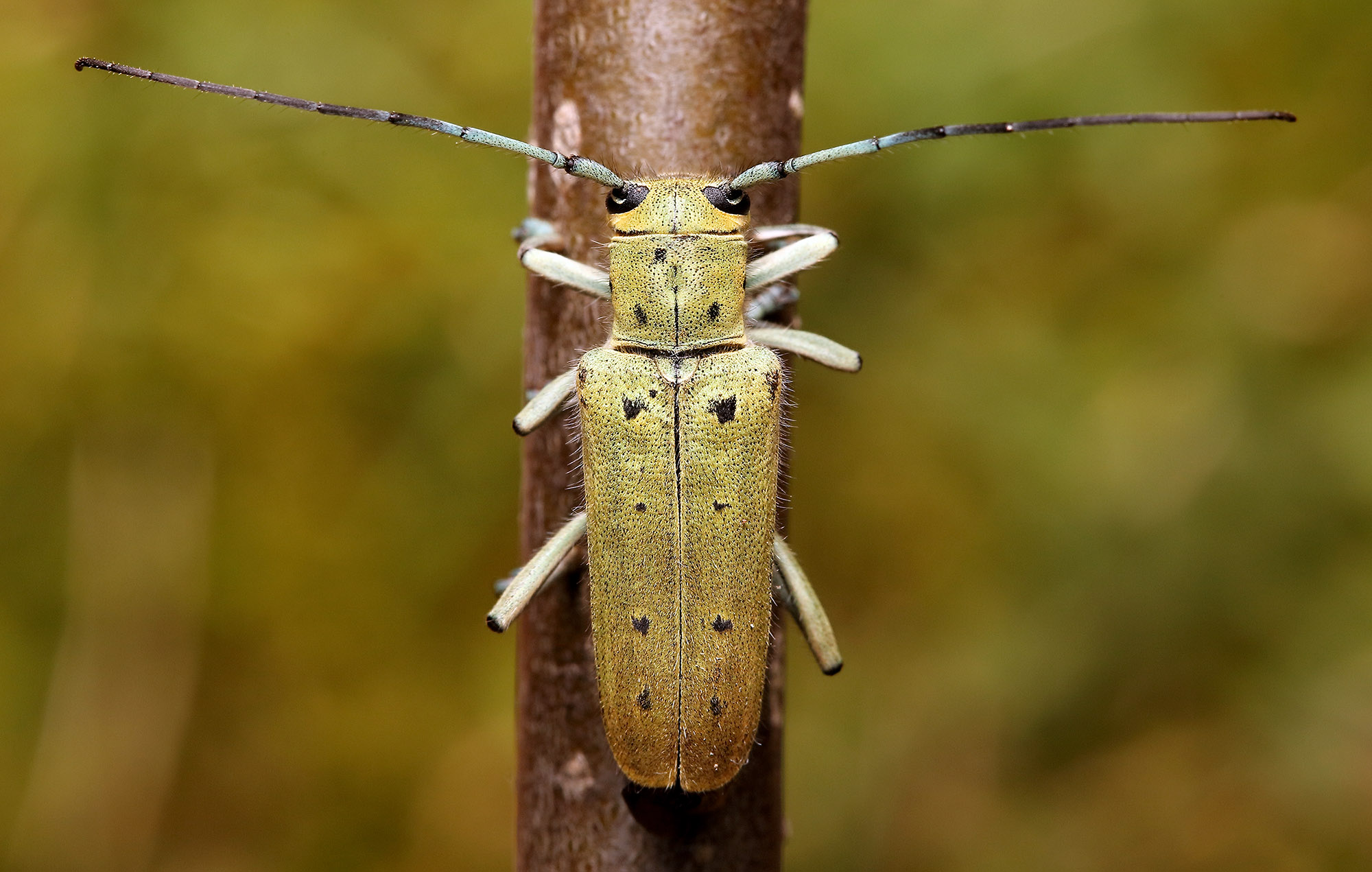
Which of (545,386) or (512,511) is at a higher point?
(545,386)

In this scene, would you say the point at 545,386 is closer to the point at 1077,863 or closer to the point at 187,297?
the point at 187,297

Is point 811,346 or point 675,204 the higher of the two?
point 675,204

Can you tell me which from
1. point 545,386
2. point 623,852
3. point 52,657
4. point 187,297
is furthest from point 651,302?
point 52,657

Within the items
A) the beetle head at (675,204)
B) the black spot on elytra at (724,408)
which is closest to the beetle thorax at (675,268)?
the beetle head at (675,204)

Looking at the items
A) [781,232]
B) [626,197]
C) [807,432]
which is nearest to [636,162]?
[626,197]

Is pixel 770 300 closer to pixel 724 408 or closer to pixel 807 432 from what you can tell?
pixel 724 408
